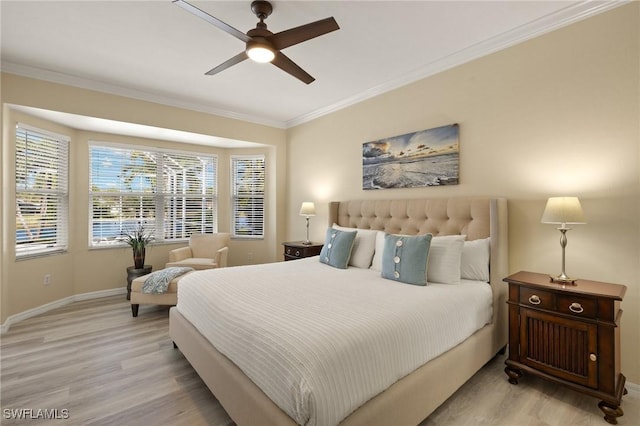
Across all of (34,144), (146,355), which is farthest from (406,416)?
(34,144)

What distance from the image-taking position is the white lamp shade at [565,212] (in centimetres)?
205

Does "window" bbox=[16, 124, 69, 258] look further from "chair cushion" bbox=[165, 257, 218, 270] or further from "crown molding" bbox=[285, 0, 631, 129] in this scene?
"crown molding" bbox=[285, 0, 631, 129]

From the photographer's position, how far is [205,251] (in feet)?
16.0

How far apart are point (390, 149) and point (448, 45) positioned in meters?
1.23

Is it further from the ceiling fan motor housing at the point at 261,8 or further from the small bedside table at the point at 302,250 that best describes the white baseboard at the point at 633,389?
the ceiling fan motor housing at the point at 261,8

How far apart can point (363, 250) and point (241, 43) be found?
243 cm

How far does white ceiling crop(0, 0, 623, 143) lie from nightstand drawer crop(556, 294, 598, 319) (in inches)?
86.1

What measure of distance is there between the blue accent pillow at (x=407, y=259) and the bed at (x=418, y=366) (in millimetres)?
157

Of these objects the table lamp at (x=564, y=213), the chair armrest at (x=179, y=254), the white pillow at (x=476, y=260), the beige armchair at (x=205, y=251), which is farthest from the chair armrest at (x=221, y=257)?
the table lamp at (x=564, y=213)

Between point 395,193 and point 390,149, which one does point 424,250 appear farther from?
point 390,149

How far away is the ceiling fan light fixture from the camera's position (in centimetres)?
213

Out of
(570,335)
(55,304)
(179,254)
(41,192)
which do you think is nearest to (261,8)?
(570,335)

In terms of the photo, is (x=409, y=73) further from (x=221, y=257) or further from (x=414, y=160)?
(x=221, y=257)

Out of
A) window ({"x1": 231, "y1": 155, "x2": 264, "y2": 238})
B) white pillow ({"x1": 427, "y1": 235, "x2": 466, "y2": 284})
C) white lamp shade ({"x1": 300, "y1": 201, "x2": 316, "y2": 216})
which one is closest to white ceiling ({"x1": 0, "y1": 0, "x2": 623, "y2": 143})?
white lamp shade ({"x1": 300, "y1": 201, "x2": 316, "y2": 216})
